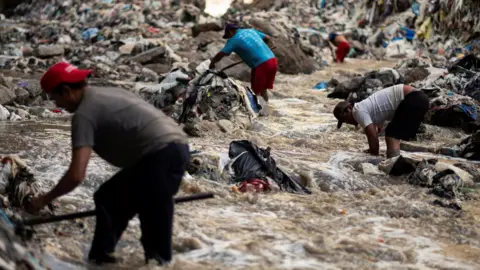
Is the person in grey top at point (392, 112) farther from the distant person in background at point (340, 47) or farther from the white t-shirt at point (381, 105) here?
the distant person in background at point (340, 47)

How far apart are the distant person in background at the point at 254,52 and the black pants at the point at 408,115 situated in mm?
2812

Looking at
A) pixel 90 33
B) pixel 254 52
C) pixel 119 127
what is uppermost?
pixel 119 127

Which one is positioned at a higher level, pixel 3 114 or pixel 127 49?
pixel 3 114

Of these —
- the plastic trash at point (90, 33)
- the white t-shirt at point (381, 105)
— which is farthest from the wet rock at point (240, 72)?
the plastic trash at point (90, 33)

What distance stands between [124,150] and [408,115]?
11.5 feet

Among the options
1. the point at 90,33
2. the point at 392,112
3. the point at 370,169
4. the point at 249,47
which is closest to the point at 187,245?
the point at 370,169

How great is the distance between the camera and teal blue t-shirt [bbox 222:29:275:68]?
829cm

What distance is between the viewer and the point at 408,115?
230 inches

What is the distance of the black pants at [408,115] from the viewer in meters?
5.82

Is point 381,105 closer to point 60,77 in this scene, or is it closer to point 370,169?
point 370,169

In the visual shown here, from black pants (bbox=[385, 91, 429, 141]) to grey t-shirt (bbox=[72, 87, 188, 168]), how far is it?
328cm

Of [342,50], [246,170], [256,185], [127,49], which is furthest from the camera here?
[342,50]

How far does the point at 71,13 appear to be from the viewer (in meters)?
21.8

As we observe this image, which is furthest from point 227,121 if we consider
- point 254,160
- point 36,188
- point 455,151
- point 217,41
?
point 217,41
